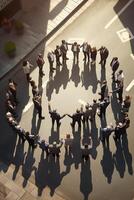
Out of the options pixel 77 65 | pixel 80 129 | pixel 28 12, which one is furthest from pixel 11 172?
pixel 28 12

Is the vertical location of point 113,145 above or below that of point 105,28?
below

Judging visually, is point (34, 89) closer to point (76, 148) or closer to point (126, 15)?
point (76, 148)

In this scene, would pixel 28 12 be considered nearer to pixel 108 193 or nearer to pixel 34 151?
pixel 34 151

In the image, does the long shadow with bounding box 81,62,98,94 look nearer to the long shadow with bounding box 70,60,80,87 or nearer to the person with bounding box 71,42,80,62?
the long shadow with bounding box 70,60,80,87

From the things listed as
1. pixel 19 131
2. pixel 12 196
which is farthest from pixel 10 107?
pixel 12 196

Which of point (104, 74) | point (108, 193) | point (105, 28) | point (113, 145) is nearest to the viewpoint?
point (108, 193)

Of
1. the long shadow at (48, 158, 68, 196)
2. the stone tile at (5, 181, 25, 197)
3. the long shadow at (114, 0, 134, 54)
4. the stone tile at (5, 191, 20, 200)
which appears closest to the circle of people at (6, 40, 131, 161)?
the long shadow at (48, 158, 68, 196)

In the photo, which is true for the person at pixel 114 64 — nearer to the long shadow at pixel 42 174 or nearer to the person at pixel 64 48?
the person at pixel 64 48
